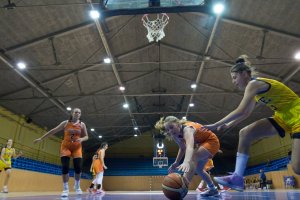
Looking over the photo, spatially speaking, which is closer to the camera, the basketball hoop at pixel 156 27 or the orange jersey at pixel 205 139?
the orange jersey at pixel 205 139

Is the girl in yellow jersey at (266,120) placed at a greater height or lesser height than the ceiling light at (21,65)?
lesser

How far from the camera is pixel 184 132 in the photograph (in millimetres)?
4164

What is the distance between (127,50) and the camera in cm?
1483

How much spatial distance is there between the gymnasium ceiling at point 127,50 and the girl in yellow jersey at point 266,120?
17.5 ft

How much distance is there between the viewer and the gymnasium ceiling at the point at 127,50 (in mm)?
10592

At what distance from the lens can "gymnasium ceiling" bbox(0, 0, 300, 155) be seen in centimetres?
1059

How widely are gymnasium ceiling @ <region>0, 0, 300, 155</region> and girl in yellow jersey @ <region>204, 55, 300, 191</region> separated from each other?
534 centimetres

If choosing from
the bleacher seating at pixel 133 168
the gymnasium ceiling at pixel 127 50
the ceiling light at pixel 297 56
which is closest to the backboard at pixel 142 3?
the gymnasium ceiling at pixel 127 50

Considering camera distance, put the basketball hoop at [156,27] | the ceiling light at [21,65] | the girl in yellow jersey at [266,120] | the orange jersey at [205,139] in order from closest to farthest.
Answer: the girl in yellow jersey at [266,120], the orange jersey at [205,139], the basketball hoop at [156,27], the ceiling light at [21,65]

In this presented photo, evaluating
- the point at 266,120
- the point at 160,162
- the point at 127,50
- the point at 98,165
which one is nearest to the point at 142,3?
the point at 127,50

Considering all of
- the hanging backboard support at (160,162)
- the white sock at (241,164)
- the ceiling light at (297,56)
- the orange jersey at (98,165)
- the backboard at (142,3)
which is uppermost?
the ceiling light at (297,56)

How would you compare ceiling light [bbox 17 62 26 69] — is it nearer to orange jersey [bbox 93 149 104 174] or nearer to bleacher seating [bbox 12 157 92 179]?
orange jersey [bbox 93 149 104 174]

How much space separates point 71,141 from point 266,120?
454cm

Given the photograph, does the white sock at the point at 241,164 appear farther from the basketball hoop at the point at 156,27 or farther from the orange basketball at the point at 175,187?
the basketball hoop at the point at 156,27
